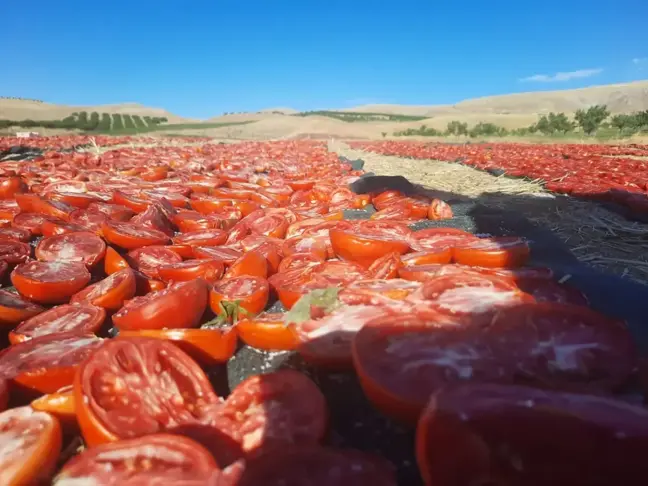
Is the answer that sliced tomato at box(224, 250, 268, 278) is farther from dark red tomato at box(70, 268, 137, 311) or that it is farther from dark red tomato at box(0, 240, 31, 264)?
dark red tomato at box(0, 240, 31, 264)

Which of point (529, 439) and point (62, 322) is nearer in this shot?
point (529, 439)

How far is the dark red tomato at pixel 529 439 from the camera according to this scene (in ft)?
2.81

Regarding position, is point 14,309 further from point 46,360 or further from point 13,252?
point 13,252

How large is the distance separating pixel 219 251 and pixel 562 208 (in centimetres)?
416

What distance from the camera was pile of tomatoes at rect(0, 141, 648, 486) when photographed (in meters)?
0.93

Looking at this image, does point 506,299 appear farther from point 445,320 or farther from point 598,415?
point 598,415

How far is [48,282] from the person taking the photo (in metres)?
2.32

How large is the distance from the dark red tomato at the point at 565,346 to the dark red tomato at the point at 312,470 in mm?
650

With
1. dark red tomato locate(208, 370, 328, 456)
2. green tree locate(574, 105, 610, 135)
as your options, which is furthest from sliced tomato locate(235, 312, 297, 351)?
green tree locate(574, 105, 610, 135)

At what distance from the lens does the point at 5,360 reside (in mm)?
1702

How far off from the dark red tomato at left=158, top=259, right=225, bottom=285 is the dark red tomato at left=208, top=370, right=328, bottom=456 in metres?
1.23

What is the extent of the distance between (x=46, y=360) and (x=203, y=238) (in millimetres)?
1751

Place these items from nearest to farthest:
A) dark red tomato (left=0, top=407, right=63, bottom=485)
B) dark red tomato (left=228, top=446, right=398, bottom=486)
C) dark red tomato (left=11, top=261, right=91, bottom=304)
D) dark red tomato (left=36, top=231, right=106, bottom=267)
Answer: dark red tomato (left=228, top=446, right=398, bottom=486) < dark red tomato (left=0, top=407, right=63, bottom=485) < dark red tomato (left=11, top=261, right=91, bottom=304) < dark red tomato (left=36, top=231, right=106, bottom=267)

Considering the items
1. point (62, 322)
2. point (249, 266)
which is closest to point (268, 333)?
point (249, 266)
